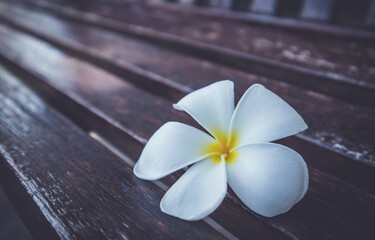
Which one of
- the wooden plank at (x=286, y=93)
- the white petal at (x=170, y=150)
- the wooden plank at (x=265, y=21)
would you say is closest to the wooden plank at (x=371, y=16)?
the wooden plank at (x=265, y=21)

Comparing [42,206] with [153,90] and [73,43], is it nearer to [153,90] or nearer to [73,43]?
[153,90]

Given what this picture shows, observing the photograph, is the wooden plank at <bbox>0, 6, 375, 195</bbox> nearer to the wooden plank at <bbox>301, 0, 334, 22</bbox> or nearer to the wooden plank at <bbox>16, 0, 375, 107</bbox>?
the wooden plank at <bbox>16, 0, 375, 107</bbox>

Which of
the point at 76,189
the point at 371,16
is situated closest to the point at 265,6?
the point at 371,16

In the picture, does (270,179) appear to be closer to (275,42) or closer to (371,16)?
(275,42)

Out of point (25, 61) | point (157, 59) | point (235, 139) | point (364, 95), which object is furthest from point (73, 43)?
point (364, 95)

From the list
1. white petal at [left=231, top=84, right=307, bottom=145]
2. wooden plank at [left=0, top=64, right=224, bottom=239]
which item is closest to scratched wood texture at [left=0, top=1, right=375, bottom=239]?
wooden plank at [left=0, top=64, right=224, bottom=239]
